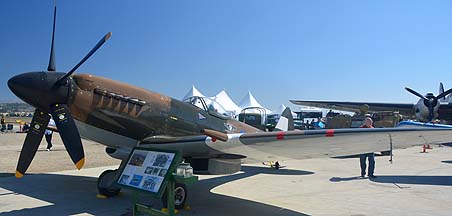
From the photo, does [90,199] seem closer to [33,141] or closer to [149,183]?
[33,141]

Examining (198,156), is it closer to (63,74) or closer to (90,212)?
(90,212)

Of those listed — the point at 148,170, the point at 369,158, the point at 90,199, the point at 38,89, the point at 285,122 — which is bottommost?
the point at 90,199

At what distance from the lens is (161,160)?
5.00 meters

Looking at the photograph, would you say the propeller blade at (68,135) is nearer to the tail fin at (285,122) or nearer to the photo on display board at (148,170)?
the photo on display board at (148,170)

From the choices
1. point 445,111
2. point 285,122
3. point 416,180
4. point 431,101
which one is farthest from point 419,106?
point 416,180

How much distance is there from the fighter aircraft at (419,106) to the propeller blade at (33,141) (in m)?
A: 21.1

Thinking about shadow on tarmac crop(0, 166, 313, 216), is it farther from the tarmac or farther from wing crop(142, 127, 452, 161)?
wing crop(142, 127, 452, 161)

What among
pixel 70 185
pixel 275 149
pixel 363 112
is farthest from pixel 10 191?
pixel 363 112

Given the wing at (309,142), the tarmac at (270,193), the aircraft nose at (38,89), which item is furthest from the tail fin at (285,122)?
the aircraft nose at (38,89)

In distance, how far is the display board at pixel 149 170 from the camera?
4.74m

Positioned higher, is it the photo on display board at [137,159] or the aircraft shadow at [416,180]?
the photo on display board at [137,159]

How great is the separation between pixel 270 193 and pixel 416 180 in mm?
4144

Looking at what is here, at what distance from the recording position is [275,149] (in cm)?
566

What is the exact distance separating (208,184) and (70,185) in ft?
10.2
